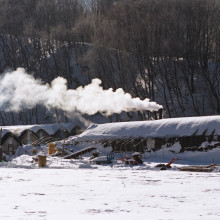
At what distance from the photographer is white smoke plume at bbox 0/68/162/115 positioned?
147 ft

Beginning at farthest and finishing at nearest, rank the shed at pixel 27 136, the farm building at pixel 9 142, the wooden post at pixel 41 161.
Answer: the shed at pixel 27 136
the farm building at pixel 9 142
the wooden post at pixel 41 161

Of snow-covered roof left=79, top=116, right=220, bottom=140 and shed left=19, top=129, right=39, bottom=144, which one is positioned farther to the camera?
shed left=19, top=129, right=39, bottom=144

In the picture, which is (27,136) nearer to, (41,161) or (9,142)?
(9,142)

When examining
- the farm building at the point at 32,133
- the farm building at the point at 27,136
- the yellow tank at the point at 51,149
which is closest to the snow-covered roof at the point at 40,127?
the farm building at the point at 32,133

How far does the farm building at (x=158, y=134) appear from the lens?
30938 millimetres

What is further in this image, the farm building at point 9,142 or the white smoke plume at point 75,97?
the farm building at point 9,142

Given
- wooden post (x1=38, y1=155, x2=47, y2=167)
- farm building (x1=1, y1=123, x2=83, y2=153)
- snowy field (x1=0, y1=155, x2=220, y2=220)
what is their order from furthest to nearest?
farm building (x1=1, y1=123, x2=83, y2=153)
wooden post (x1=38, y1=155, x2=47, y2=167)
snowy field (x1=0, y1=155, x2=220, y2=220)

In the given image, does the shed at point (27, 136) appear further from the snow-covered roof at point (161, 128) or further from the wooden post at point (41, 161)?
the wooden post at point (41, 161)

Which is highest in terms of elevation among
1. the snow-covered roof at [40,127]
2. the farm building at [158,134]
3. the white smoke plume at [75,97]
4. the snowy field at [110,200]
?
the white smoke plume at [75,97]

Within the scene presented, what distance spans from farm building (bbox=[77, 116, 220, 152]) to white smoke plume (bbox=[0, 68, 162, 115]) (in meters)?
6.53

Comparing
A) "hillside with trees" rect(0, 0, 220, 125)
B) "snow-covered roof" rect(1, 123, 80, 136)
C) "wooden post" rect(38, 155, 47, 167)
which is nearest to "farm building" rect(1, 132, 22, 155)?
"snow-covered roof" rect(1, 123, 80, 136)

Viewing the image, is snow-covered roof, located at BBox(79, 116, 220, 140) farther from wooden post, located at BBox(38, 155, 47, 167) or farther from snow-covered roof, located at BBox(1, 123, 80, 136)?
snow-covered roof, located at BBox(1, 123, 80, 136)

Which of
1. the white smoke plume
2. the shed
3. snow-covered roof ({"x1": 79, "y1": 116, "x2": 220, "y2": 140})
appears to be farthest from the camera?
the shed

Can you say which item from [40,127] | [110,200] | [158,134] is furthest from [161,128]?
[40,127]
